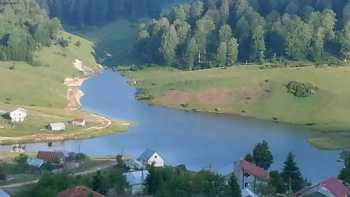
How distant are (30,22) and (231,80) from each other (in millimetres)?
47625

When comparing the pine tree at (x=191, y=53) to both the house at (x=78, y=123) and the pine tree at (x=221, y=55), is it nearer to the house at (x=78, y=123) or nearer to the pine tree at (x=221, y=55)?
the pine tree at (x=221, y=55)

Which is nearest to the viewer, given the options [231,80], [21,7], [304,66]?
[231,80]

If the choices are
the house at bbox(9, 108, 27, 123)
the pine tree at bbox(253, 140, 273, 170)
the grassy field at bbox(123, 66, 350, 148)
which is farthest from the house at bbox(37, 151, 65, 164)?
the grassy field at bbox(123, 66, 350, 148)

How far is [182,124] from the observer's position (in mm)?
97375

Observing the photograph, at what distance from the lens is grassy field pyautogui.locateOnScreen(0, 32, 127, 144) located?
8762cm

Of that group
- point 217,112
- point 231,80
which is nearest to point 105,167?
point 217,112

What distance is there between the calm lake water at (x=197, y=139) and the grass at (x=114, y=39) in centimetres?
4209

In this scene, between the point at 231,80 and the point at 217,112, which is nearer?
the point at 217,112

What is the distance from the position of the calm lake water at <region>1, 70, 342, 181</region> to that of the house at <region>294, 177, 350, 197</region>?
1452 centimetres

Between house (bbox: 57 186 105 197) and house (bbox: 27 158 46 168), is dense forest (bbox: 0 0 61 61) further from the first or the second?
house (bbox: 57 186 105 197)

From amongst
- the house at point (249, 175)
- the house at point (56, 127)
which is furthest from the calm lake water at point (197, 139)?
the house at point (249, 175)

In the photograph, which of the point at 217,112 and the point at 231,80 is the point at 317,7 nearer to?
the point at 231,80

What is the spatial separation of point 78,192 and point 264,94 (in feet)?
207

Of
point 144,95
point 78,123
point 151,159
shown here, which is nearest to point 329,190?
point 151,159
